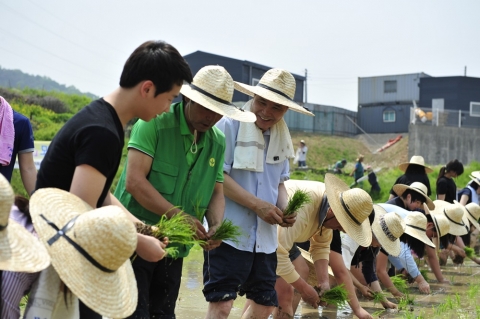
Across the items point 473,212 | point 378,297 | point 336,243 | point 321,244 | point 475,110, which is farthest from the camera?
point 475,110

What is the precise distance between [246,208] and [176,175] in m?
1.07

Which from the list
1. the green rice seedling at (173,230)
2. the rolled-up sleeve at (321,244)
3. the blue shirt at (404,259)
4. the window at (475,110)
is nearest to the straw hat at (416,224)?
the blue shirt at (404,259)

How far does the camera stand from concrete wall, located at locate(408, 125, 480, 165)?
94.3 ft

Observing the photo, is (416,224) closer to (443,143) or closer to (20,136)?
(20,136)

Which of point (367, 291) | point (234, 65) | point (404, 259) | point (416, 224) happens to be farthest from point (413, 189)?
point (234, 65)

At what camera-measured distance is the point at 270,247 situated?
523 centimetres

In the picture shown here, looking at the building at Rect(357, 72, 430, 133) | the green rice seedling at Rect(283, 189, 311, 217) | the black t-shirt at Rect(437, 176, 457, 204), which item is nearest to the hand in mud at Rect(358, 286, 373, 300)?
the green rice seedling at Rect(283, 189, 311, 217)

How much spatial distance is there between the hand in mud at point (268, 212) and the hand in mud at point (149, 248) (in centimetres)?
175

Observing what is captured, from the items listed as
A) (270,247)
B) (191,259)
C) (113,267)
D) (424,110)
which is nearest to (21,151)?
(270,247)

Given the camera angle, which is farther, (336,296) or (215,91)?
(336,296)

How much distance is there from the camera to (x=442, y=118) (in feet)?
95.5

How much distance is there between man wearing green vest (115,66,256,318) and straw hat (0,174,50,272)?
3.69ft

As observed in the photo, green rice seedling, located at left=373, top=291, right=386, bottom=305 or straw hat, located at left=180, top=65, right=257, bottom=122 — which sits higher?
straw hat, located at left=180, top=65, right=257, bottom=122

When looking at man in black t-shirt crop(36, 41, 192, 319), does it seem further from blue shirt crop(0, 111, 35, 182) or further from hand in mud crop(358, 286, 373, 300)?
hand in mud crop(358, 286, 373, 300)
